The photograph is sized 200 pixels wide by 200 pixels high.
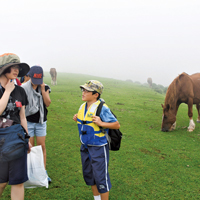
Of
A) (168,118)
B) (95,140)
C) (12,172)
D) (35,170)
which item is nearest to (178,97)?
(168,118)

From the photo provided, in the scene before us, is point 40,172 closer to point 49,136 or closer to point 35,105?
point 35,105

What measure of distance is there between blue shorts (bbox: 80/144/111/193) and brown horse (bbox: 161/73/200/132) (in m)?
6.20

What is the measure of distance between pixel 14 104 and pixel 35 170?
3.94 ft

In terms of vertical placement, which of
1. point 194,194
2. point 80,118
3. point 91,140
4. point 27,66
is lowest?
point 194,194

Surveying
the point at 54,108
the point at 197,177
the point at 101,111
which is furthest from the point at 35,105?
the point at 54,108

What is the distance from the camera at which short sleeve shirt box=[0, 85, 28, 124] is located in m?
2.37

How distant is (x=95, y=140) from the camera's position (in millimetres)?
2750

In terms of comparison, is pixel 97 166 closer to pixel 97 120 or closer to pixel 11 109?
pixel 97 120

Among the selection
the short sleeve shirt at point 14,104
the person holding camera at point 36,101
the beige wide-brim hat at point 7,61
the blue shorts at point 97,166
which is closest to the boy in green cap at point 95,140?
the blue shorts at point 97,166

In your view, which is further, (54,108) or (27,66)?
(54,108)

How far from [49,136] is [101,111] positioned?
456 centimetres

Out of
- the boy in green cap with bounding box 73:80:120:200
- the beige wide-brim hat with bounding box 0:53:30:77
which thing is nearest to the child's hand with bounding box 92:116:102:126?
the boy in green cap with bounding box 73:80:120:200

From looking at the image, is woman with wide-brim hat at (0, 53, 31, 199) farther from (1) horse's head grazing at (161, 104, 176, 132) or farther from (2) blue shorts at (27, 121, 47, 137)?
(1) horse's head grazing at (161, 104, 176, 132)

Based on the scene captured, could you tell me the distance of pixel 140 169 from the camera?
470 centimetres
